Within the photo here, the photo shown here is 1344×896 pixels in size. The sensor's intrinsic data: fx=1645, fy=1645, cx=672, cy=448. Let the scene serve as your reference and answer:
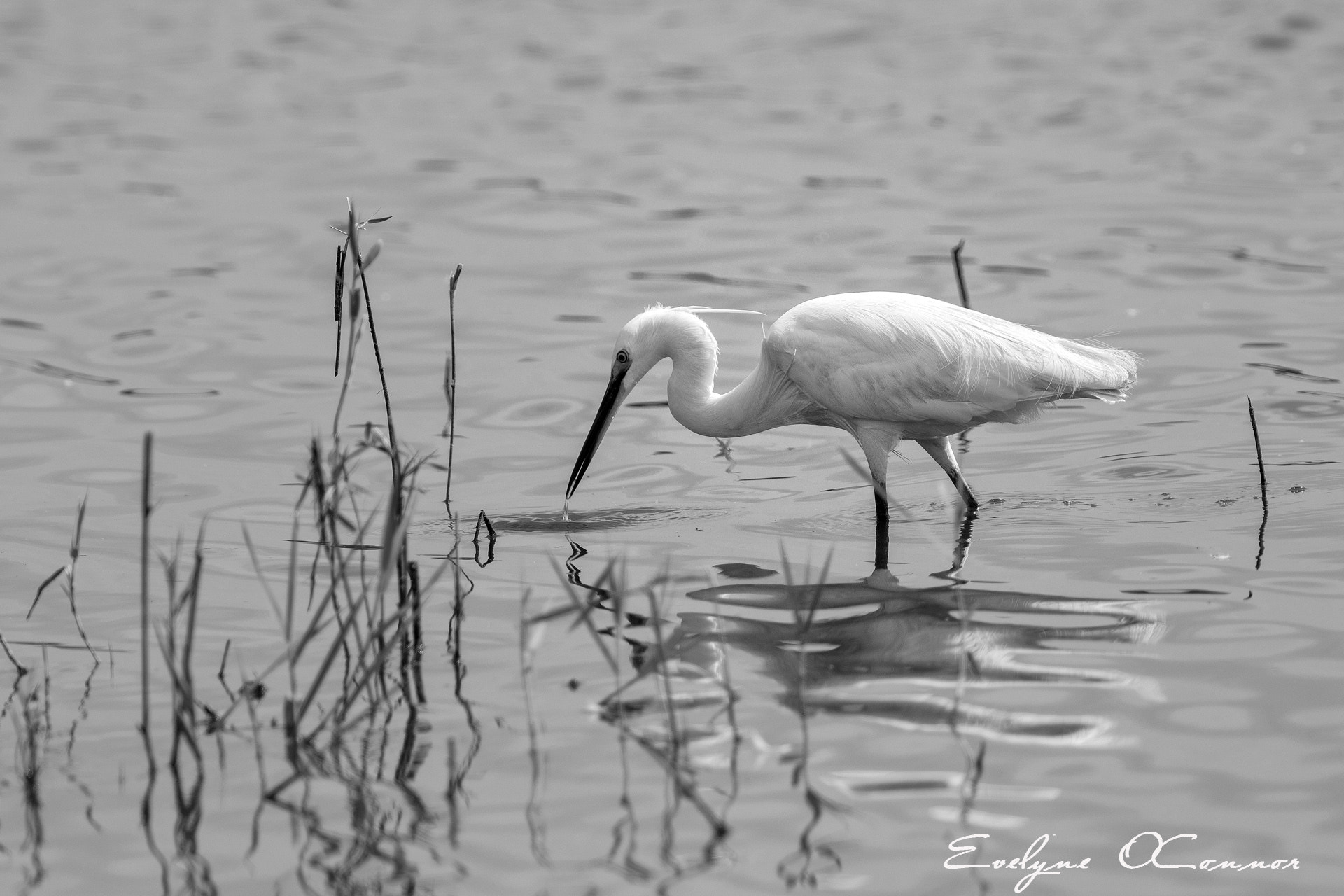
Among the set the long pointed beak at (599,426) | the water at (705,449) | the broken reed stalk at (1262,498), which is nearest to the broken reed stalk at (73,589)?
the water at (705,449)

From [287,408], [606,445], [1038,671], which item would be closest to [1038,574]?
[1038,671]

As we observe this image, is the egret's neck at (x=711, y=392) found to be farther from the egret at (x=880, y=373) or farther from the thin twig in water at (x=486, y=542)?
the thin twig in water at (x=486, y=542)

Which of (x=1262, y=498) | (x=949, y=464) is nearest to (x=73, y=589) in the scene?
(x=949, y=464)

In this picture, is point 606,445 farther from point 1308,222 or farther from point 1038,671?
point 1308,222

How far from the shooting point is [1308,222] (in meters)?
13.5

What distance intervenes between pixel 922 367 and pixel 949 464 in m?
0.59

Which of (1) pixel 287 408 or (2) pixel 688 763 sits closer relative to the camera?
(2) pixel 688 763

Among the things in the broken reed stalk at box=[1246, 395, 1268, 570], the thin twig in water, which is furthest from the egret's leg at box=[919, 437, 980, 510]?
the thin twig in water

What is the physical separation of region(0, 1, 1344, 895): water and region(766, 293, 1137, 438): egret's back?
57cm

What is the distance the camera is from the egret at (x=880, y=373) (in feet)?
24.8

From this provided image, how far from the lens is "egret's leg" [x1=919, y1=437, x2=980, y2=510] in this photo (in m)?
7.77

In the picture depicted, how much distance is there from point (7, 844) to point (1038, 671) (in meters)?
3.36
